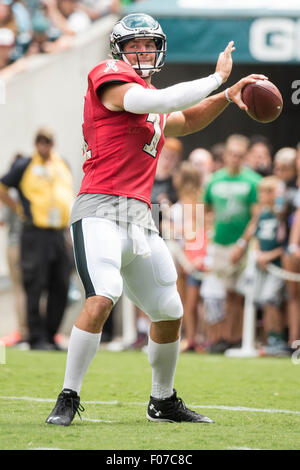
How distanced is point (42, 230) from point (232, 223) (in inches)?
77.1

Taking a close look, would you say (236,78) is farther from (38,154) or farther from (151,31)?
(151,31)

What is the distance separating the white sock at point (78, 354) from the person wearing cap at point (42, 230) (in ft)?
17.0

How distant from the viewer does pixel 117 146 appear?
489cm

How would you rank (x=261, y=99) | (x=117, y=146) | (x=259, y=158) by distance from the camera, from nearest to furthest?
(x=117, y=146) < (x=261, y=99) < (x=259, y=158)

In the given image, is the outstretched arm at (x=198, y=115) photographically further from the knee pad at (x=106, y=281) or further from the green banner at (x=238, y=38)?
the green banner at (x=238, y=38)

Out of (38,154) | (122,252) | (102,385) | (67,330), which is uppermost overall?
(122,252)

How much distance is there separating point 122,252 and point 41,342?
5.16m

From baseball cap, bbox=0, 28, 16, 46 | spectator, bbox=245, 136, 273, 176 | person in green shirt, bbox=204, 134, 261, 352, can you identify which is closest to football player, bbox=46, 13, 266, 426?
person in green shirt, bbox=204, 134, 261, 352

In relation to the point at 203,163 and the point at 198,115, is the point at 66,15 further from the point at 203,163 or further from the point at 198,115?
the point at 198,115

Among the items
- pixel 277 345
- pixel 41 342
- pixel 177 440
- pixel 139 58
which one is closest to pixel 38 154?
pixel 41 342

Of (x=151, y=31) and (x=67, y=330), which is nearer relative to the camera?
(x=151, y=31)

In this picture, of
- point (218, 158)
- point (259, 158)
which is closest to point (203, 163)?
point (218, 158)

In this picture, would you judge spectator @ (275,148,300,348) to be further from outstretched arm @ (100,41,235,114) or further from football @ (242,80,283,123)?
outstretched arm @ (100,41,235,114)

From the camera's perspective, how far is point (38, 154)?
10047 mm
